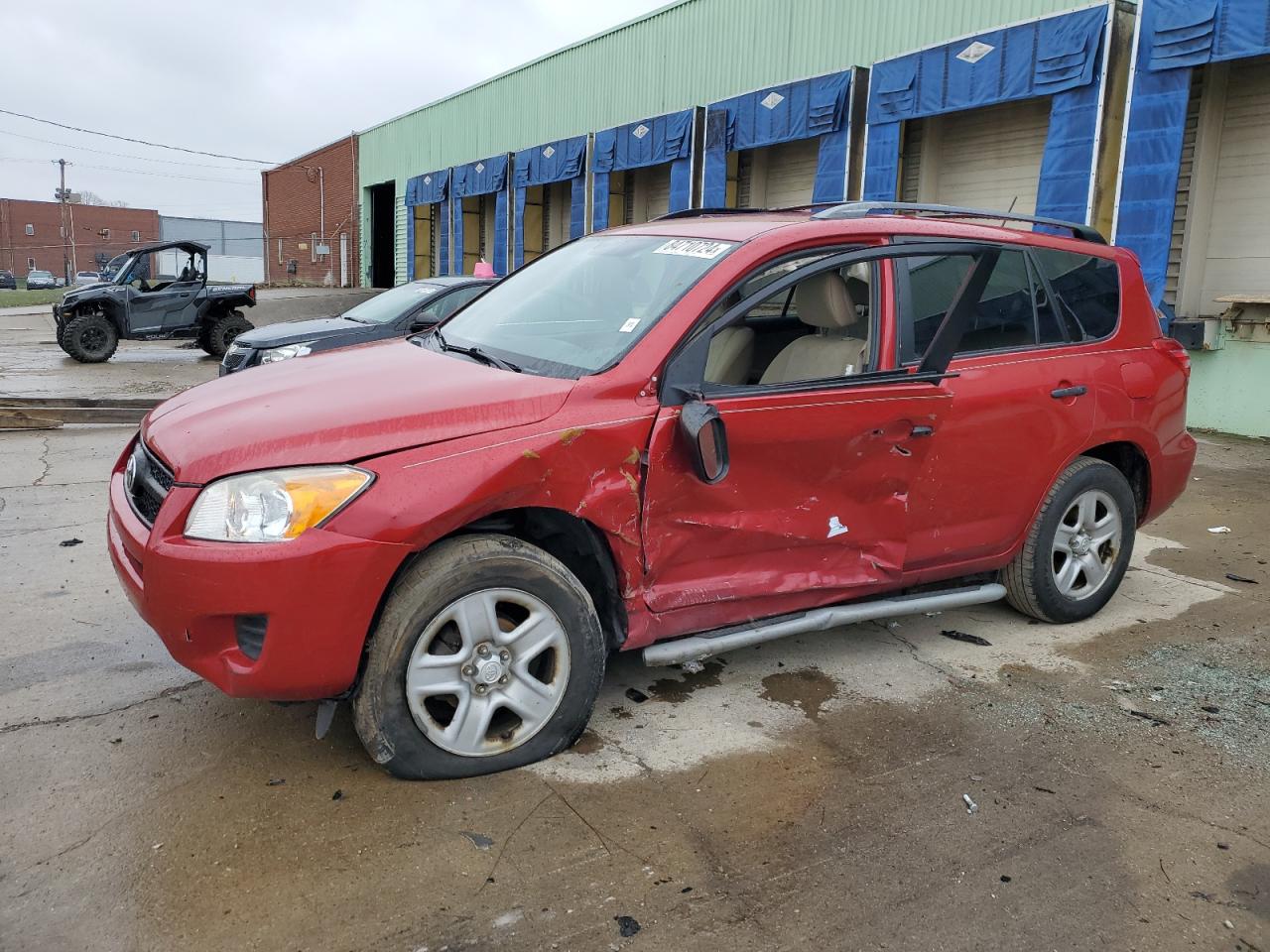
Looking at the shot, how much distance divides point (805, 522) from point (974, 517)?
0.93 m

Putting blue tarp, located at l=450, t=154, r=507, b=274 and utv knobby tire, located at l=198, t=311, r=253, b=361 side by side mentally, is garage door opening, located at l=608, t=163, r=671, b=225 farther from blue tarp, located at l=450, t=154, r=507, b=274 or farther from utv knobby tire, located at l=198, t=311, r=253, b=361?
utv knobby tire, located at l=198, t=311, r=253, b=361

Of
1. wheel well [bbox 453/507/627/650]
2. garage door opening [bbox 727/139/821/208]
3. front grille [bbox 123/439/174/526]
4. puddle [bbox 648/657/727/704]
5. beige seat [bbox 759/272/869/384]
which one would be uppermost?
garage door opening [bbox 727/139/821/208]

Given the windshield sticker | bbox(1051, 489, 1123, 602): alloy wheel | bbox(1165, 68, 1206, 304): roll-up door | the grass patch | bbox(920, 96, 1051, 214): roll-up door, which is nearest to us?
the windshield sticker

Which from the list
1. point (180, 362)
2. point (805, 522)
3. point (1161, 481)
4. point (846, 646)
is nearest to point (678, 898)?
point (805, 522)

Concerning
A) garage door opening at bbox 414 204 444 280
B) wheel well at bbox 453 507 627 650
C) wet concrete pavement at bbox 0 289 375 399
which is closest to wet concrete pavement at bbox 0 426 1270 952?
wheel well at bbox 453 507 627 650

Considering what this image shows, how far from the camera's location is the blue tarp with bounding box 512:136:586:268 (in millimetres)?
22172

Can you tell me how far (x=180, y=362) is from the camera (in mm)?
16141

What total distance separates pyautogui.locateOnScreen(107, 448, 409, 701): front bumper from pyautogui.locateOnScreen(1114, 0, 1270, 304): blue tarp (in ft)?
32.3

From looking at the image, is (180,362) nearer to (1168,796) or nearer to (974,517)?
(974,517)

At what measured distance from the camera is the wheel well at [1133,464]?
4.64 m

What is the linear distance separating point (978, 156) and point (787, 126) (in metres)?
3.39

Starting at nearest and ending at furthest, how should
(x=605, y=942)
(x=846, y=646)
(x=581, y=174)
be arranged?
1. (x=605, y=942)
2. (x=846, y=646)
3. (x=581, y=174)

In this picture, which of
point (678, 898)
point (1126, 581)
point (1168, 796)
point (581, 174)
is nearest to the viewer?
point (678, 898)

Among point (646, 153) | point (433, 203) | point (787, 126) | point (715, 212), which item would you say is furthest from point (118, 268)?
point (715, 212)
